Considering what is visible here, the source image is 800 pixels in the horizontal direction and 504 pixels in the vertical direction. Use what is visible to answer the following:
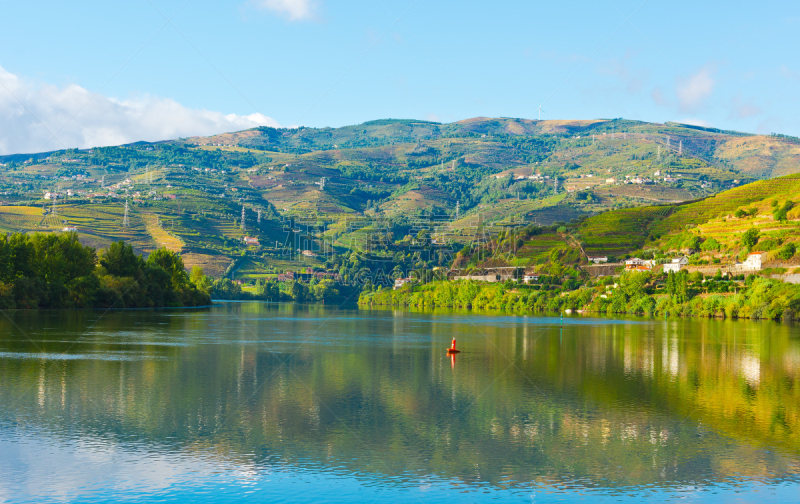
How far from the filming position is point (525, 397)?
30.2 metres

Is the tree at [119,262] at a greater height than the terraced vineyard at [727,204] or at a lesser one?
lesser

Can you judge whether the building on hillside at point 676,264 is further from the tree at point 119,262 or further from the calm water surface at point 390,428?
the calm water surface at point 390,428

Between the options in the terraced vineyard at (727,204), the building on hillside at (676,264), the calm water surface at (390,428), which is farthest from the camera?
the terraced vineyard at (727,204)

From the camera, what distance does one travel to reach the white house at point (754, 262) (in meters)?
129

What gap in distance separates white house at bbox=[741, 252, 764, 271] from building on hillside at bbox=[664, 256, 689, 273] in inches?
553

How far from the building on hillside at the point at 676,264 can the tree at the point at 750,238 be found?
12582mm

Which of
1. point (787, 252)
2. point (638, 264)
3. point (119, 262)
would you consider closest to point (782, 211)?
point (787, 252)

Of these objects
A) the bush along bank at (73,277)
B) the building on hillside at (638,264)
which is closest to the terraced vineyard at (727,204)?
the building on hillside at (638,264)

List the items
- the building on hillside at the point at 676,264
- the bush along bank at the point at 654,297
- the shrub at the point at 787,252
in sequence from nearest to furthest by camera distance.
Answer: the bush along bank at the point at 654,297 → the shrub at the point at 787,252 → the building on hillside at the point at 676,264

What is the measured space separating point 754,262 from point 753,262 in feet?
0.84

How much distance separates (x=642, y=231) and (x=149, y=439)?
191m

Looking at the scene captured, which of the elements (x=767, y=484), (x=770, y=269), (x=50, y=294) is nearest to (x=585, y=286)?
(x=770, y=269)

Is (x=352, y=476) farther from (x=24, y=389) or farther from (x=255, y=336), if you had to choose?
(x=255, y=336)

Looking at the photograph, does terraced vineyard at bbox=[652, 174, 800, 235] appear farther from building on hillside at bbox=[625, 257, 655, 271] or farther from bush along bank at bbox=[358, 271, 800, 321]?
bush along bank at bbox=[358, 271, 800, 321]
